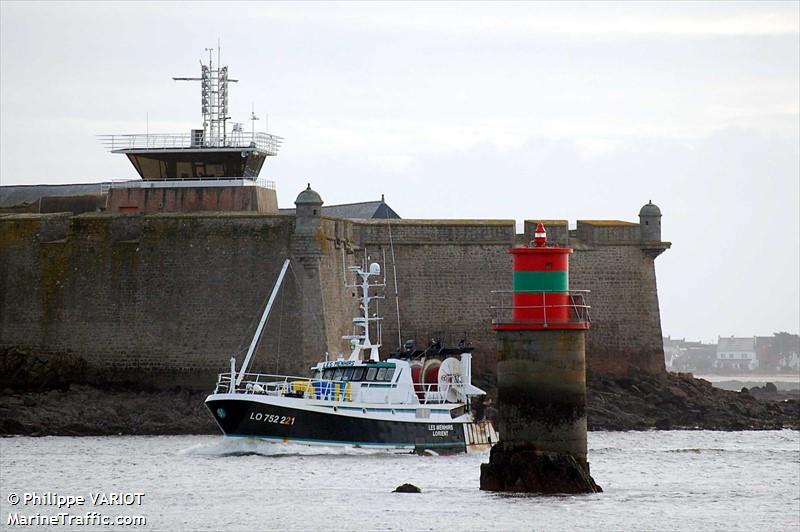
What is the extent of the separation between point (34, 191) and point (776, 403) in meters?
20.8

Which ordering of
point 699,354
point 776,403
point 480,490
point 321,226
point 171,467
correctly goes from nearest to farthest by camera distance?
point 480,490 < point 171,467 < point 321,226 < point 776,403 < point 699,354

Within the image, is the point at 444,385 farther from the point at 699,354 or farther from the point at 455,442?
the point at 699,354

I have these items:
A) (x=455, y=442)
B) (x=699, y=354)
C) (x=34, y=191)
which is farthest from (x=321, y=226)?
(x=699, y=354)

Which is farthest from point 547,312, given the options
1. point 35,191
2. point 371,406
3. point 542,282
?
point 35,191

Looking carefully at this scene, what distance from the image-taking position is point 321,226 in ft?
139

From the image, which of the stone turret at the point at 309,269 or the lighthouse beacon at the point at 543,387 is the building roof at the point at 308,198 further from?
the lighthouse beacon at the point at 543,387

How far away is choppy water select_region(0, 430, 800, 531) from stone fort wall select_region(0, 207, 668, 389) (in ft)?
13.6

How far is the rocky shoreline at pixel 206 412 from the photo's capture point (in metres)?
39.5

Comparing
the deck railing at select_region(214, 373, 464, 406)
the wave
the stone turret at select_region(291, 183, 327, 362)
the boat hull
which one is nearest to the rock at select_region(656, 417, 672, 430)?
the stone turret at select_region(291, 183, 327, 362)

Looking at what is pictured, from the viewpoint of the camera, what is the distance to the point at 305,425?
34000mm

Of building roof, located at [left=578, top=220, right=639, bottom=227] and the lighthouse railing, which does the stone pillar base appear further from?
building roof, located at [left=578, top=220, right=639, bottom=227]

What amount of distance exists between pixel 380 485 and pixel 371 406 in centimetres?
537

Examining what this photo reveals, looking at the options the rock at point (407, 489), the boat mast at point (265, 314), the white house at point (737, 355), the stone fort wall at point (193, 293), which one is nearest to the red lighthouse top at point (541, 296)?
the rock at point (407, 489)

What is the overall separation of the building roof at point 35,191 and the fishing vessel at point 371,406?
19863 millimetres
